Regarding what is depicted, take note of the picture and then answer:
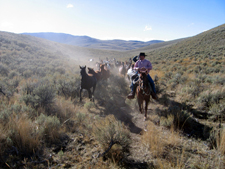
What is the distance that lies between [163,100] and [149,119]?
2.51 meters

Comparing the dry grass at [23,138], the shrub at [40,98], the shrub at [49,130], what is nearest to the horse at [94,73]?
the shrub at [40,98]

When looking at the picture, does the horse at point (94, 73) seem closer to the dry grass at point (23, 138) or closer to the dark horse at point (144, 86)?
the dark horse at point (144, 86)

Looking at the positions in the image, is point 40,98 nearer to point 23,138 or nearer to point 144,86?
point 23,138

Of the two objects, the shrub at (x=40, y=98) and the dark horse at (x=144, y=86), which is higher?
the dark horse at (x=144, y=86)

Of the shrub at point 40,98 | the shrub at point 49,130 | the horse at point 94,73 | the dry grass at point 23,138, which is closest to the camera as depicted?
the dry grass at point 23,138

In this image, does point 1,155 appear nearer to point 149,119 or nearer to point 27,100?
point 27,100

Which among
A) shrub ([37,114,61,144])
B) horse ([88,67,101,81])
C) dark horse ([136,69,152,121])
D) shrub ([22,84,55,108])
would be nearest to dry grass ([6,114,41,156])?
shrub ([37,114,61,144])

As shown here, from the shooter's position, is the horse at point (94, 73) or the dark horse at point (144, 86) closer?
the dark horse at point (144, 86)

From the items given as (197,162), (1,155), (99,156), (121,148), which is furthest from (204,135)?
(1,155)

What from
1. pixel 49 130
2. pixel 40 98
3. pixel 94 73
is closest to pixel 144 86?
pixel 49 130

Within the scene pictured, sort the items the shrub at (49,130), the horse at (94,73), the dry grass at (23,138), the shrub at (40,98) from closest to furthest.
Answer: the dry grass at (23,138)
the shrub at (49,130)
the shrub at (40,98)
the horse at (94,73)

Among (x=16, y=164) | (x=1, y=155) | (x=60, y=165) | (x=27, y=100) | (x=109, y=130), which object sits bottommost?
(x=60, y=165)

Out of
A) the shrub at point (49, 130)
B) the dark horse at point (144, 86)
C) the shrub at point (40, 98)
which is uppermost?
the dark horse at point (144, 86)

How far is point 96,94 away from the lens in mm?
9438
